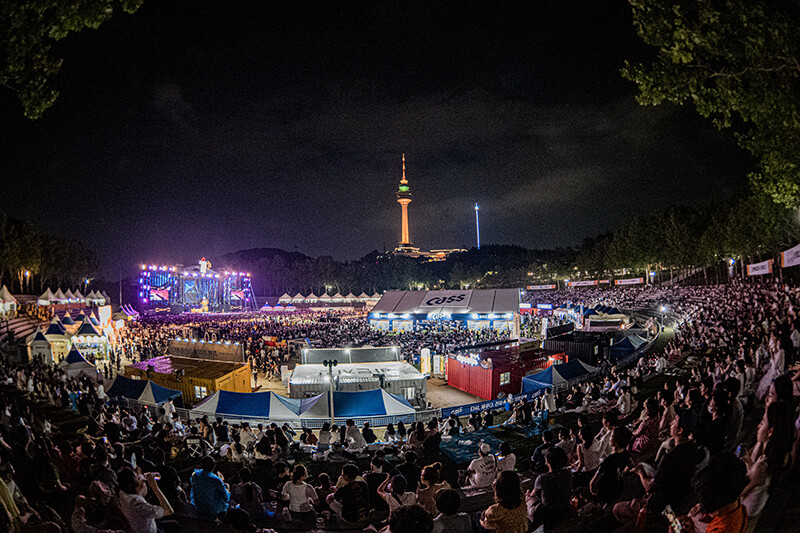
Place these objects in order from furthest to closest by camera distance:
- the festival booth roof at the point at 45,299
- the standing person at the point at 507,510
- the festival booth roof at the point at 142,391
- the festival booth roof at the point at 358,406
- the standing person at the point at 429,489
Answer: the festival booth roof at the point at 45,299, the festival booth roof at the point at 142,391, the festival booth roof at the point at 358,406, the standing person at the point at 429,489, the standing person at the point at 507,510

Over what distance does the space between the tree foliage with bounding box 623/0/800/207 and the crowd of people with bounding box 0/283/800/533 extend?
15.1 ft

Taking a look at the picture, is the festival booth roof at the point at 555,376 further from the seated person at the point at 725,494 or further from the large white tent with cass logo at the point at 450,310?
the large white tent with cass logo at the point at 450,310

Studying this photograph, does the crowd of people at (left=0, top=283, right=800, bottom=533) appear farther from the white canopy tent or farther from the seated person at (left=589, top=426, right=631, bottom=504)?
the white canopy tent

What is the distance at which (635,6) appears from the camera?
6914 mm

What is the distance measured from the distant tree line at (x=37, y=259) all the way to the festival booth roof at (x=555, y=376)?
62.9 metres

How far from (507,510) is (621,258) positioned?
78832 mm

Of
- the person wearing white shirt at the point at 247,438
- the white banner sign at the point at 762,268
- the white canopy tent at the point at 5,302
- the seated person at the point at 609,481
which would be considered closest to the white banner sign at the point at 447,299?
the white banner sign at the point at 762,268

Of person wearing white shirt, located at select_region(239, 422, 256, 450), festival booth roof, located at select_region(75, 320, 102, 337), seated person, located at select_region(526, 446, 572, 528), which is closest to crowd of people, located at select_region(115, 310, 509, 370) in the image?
festival booth roof, located at select_region(75, 320, 102, 337)

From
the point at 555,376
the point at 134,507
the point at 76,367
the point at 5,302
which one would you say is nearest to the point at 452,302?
the point at 555,376

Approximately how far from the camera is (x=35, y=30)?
577 centimetres

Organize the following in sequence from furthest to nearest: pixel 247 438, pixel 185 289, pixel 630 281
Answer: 1. pixel 185 289
2. pixel 630 281
3. pixel 247 438

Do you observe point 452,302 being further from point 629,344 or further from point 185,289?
point 185,289

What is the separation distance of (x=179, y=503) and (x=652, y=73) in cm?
979

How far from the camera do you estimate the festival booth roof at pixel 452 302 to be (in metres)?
33.4
